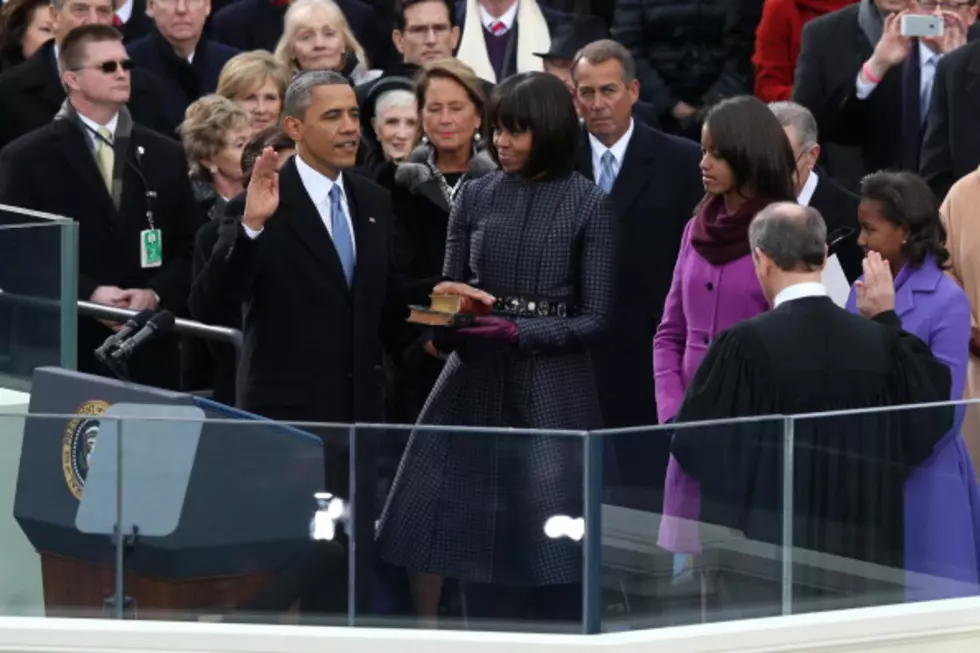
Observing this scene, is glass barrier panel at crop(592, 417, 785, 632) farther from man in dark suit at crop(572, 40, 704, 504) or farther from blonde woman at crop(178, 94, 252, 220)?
blonde woman at crop(178, 94, 252, 220)

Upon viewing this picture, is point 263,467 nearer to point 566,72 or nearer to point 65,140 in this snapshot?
point 65,140

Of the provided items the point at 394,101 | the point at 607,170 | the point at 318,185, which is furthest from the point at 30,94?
the point at 318,185

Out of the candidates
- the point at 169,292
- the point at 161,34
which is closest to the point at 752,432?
the point at 169,292

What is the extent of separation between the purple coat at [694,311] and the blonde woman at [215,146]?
249cm

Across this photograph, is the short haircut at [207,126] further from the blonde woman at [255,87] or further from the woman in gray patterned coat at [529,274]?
the woman in gray patterned coat at [529,274]

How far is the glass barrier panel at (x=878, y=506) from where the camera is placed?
6.87 m

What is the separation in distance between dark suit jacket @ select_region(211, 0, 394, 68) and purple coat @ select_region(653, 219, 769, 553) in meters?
4.46

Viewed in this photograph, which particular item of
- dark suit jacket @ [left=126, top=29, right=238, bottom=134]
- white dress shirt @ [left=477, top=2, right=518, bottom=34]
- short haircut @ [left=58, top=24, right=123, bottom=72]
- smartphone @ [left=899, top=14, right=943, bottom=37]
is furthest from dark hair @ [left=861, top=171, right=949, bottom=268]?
dark suit jacket @ [left=126, top=29, right=238, bottom=134]

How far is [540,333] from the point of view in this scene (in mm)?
7758

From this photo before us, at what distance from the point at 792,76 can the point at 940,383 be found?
420 centimetres

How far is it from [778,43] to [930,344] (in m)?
3.64

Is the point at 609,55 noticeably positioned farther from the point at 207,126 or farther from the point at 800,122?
the point at 207,126

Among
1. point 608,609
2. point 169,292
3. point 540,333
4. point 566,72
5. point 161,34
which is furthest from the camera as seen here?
point 161,34

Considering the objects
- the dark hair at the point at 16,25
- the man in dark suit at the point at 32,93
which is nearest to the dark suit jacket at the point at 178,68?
the man in dark suit at the point at 32,93
